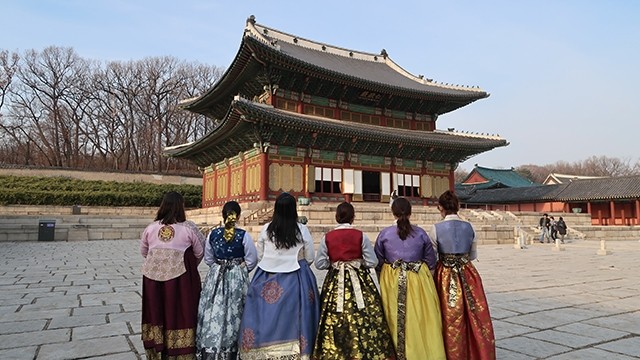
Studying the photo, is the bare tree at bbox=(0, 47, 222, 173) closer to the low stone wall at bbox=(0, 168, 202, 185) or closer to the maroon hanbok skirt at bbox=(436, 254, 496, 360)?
the low stone wall at bbox=(0, 168, 202, 185)

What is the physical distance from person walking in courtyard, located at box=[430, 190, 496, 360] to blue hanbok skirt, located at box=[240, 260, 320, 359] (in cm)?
105

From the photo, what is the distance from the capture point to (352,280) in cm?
320

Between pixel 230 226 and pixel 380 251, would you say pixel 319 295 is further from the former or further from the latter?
pixel 230 226

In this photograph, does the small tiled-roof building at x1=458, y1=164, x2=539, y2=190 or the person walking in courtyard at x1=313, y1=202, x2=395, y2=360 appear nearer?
the person walking in courtyard at x1=313, y1=202, x2=395, y2=360

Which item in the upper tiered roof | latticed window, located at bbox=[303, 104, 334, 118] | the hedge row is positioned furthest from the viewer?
the hedge row

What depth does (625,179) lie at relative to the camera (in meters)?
29.6

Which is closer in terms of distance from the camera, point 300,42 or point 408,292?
point 408,292

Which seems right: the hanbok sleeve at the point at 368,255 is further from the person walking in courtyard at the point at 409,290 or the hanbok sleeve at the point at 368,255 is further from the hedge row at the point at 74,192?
the hedge row at the point at 74,192

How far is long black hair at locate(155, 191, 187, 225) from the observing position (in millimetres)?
3393

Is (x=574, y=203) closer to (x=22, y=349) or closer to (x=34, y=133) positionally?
(x=22, y=349)

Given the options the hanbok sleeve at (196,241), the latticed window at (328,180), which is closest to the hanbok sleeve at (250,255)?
the hanbok sleeve at (196,241)

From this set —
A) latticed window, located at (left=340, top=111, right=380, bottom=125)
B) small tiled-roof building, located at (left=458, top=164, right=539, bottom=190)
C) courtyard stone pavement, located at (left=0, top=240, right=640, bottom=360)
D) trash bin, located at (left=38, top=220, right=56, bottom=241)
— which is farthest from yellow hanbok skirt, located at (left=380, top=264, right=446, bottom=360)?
small tiled-roof building, located at (left=458, top=164, right=539, bottom=190)

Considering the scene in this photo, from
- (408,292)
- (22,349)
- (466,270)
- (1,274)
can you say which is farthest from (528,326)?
(1,274)

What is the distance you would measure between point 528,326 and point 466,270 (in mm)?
1941
